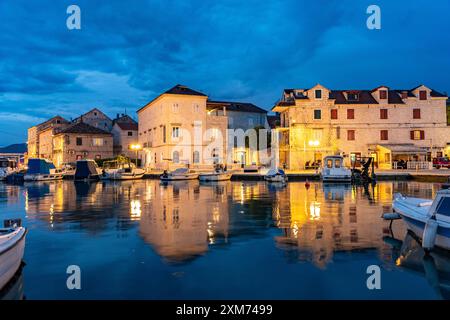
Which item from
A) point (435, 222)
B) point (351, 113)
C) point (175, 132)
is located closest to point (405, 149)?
point (351, 113)

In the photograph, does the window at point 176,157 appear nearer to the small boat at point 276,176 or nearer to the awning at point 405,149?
the small boat at point 276,176

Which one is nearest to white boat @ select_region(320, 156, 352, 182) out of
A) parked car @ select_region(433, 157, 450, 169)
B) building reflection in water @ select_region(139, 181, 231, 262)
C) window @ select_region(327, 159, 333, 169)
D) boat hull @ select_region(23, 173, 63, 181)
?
window @ select_region(327, 159, 333, 169)

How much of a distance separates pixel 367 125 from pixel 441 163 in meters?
10.3

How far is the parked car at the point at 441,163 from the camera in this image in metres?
47.6

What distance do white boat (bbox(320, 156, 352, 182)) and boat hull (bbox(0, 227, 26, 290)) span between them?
107 ft

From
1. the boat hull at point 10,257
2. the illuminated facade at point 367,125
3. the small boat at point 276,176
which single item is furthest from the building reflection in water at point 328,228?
the illuminated facade at point 367,125

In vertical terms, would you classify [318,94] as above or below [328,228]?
above

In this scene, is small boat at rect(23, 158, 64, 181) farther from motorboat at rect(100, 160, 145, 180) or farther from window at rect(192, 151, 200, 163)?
window at rect(192, 151, 200, 163)

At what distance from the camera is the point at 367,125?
5262 cm

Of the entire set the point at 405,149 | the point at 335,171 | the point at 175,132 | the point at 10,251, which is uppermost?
the point at 175,132

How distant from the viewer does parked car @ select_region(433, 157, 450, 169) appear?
4761 centimetres

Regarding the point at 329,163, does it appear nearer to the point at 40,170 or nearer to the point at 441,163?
the point at 441,163
